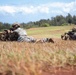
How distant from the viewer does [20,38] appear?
15633mm

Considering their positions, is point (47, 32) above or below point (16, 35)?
below

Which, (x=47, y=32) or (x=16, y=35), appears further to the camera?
(x=47, y=32)

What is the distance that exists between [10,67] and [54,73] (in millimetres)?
610

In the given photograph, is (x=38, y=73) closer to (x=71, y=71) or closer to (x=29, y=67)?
(x=29, y=67)

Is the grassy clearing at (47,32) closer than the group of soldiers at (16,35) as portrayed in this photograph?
No

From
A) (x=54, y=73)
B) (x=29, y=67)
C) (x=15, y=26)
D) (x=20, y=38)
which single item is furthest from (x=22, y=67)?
(x=15, y=26)

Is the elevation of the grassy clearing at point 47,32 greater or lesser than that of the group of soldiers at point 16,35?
lesser

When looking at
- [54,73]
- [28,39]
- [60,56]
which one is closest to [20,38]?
[28,39]

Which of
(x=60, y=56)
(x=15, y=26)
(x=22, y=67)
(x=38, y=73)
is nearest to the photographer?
(x=38, y=73)

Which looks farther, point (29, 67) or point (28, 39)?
point (28, 39)

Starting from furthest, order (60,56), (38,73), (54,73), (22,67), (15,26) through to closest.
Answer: (15,26)
(60,56)
(54,73)
(22,67)
(38,73)

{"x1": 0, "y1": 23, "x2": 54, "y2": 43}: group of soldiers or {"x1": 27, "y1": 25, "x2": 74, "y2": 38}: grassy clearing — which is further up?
{"x1": 0, "y1": 23, "x2": 54, "y2": 43}: group of soldiers

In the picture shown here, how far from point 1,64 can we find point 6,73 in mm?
529

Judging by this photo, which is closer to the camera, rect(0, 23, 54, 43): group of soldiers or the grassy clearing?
rect(0, 23, 54, 43): group of soldiers
